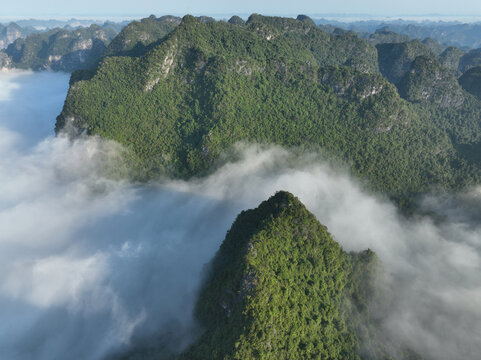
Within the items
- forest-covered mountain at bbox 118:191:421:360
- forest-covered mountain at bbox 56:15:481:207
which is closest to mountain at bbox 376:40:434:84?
forest-covered mountain at bbox 56:15:481:207

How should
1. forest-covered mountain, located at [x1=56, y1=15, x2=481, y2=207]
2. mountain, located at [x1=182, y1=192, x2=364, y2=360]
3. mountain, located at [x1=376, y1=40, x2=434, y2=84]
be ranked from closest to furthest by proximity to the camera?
mountain, located at [x1=182, y1=192, x2=364, y2=360] < forest-covered mountain, located at [x1=56, y1=15, x2=481, y2=207] < mountain, located at [x1=376, y1=40, x2=434, y2=84]

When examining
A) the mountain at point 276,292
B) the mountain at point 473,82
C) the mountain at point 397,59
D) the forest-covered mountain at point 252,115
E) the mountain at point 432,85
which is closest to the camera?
the mountain at point 276,292

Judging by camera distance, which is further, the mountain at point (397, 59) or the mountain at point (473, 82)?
the mountain at point (397, 59)

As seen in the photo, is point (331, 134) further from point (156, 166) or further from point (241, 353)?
point (241, 353)

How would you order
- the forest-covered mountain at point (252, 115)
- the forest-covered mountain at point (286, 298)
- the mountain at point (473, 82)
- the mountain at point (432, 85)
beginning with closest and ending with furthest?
1. the forest-covered mountain at point (286, 298)
2. the forest-covered mountain at point (252, 115)
3. the mountain at point (432, 85)
4. the mountain at point (473, 82)

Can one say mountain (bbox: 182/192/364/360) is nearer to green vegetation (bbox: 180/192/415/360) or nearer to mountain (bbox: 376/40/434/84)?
green vegetation (bbox: 180/192/415/360)

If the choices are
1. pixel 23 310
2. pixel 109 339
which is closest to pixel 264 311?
pixel 109 339

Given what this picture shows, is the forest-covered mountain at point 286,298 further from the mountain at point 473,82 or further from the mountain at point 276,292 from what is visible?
the mountain at point 473,82

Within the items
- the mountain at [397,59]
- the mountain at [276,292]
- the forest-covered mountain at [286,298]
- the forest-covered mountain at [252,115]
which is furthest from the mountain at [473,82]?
the mountain at [276,292]
